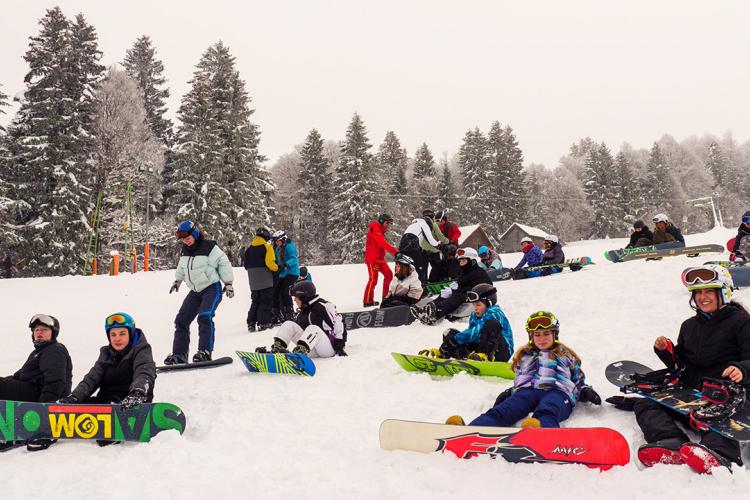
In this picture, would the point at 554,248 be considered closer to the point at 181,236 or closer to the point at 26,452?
the point at 181,236

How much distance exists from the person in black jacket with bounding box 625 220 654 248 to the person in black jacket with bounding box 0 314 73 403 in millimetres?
14754

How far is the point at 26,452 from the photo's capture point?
13.7 feet

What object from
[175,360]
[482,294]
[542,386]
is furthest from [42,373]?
[482,294]

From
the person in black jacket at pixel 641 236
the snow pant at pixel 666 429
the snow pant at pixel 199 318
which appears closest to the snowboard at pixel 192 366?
the snow pant at pixel 199 318

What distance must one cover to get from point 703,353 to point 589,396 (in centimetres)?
89

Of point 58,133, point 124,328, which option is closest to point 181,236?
point 124,328

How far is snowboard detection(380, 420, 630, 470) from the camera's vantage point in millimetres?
3180

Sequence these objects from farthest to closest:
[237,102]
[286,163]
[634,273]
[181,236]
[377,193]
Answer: [286,163] → [377,193] → [237,102] → [634,273] → [181,236]

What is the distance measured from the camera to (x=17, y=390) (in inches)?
186

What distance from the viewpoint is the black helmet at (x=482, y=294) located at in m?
6.09

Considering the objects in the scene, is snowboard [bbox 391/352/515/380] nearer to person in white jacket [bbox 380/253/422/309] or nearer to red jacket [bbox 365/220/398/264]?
person in white jacket [bbox 380/253/422/309]

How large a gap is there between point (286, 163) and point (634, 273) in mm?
56364

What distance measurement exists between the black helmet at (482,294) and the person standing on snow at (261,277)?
16.2ft

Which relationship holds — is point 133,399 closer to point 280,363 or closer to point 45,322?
point 45,322
